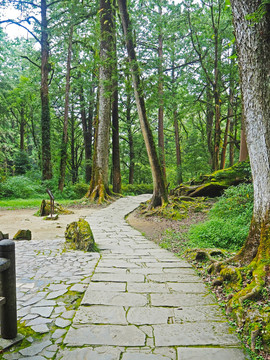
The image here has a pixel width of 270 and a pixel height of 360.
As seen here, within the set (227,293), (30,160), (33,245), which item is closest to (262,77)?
(227,293)

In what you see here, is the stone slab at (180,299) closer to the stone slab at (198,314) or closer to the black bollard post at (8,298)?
the stone slab at (198,314)

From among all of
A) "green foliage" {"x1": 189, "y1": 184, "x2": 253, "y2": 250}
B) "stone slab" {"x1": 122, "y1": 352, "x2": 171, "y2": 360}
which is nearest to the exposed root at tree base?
"stone slab" {"x1": 122, "y1": 352, "x2": 171, "y2": 360}

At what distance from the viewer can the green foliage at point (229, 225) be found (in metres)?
5.62

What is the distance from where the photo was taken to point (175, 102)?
43.4ft

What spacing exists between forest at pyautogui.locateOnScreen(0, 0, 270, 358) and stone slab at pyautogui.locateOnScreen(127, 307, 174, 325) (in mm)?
680

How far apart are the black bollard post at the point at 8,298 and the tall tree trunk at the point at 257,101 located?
269 cm

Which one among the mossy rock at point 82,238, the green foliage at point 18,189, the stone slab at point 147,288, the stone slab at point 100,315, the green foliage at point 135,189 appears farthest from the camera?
the green foliage at point 135,189

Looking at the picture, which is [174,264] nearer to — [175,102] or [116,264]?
[116,264]

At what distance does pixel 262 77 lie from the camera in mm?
3049

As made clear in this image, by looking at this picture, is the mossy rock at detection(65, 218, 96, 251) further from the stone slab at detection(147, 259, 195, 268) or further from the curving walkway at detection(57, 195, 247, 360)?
the stone slab at detection(147, 259, 195, 268)

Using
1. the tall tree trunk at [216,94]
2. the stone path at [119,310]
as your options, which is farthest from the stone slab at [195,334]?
the tall tree trunk at [216,94]

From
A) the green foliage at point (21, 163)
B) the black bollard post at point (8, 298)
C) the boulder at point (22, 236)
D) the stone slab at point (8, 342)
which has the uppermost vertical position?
the green foliage at point (21, 163)

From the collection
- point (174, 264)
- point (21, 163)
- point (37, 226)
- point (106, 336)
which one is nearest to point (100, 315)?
point (106, 336)

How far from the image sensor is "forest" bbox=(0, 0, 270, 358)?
10.0 ft
